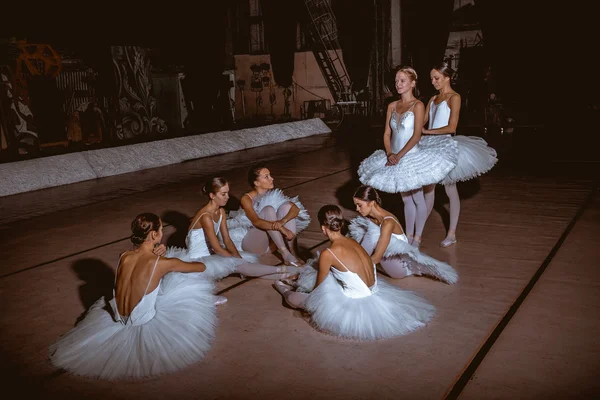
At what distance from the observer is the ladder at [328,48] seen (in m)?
22.2

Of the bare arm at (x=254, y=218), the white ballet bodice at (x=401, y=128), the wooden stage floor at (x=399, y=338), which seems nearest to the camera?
the wooden stage floor at (x=399, y=338)

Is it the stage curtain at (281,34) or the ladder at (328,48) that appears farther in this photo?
the stage curtain at (281,34)

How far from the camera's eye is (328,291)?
134 inches

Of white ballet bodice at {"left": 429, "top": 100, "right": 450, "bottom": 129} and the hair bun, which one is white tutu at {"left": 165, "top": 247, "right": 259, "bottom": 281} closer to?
the hair bun

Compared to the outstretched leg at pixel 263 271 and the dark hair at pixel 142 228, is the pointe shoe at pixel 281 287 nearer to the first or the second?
the outstretched leg at pixel 263 271

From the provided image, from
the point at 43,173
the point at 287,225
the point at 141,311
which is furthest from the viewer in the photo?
the point at 43,173

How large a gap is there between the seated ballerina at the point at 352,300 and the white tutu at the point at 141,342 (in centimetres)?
70

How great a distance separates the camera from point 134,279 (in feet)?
10.3

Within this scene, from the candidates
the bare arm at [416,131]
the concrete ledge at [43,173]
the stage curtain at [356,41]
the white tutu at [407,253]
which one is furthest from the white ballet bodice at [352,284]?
the stage curtain at [356,41]

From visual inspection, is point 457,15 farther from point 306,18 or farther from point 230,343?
point 230,343

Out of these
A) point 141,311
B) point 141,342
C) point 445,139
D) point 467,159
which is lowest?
point 141,342

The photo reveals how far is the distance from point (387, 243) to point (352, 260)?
0.60 meters

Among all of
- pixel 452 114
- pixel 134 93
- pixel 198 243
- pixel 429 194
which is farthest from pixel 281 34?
pixel 198 243

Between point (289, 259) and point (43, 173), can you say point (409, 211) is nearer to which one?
point (289, 259)
